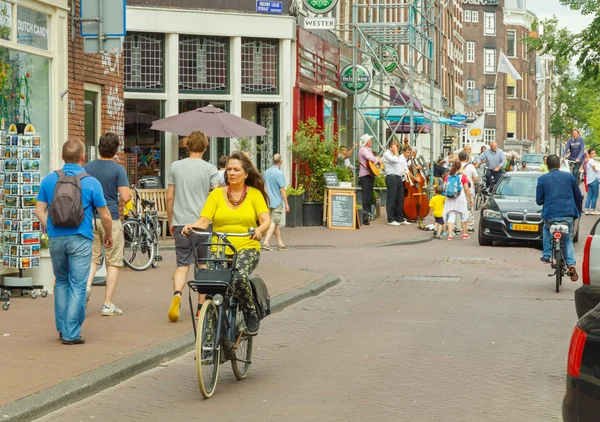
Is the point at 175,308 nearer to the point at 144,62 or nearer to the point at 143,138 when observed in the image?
the point at 143,138

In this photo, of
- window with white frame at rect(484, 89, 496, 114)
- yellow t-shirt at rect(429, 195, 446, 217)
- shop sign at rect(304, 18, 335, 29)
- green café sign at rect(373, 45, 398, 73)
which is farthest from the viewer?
window with white frame at rect(484, 89, 496, 114)

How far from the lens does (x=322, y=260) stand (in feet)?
62.5

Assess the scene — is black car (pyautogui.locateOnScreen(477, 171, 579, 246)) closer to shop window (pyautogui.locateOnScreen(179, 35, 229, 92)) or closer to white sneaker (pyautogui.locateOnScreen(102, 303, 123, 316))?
shop window (pyautogui.locateOnScreen(179, 35, 229, 92))

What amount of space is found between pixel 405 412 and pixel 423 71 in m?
50.3

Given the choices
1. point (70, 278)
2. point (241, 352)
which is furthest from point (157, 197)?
point (241, 352)

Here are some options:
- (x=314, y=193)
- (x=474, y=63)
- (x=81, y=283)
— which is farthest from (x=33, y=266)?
(x=474, y=63)

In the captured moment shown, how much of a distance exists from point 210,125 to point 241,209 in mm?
12903

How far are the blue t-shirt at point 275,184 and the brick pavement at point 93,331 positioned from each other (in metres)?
4.42

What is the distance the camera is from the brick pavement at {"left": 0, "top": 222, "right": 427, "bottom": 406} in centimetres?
830

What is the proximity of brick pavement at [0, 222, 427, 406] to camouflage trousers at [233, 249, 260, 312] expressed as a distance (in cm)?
120

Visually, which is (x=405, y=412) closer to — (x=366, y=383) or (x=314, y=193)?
(x=366, y=383)

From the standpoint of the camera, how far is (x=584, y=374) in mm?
4531

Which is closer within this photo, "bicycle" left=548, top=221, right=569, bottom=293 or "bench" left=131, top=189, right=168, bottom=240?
"bicycle" left=548, top=221, right=569, bottom=293

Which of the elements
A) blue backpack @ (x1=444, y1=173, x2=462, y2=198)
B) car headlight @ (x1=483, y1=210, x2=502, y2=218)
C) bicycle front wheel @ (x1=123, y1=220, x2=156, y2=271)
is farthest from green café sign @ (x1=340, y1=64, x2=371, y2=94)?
bicycle front wheel @ (x1=123, y1=220, x2=156, y2=271)
